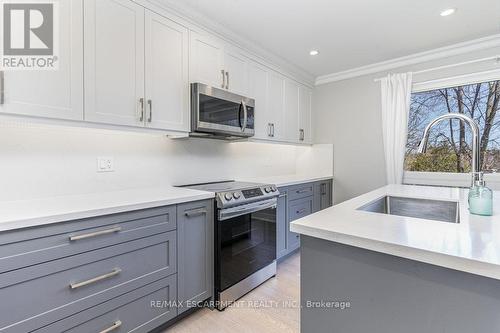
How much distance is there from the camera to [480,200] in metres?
1.16

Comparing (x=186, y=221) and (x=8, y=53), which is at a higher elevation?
(x=8, y=53)

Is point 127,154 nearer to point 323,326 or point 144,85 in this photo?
point 144,85

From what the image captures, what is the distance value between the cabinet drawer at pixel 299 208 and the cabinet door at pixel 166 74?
4.85ft

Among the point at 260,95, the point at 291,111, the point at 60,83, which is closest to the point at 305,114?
the point at 291,111

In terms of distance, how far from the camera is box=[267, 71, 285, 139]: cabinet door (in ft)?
9.86

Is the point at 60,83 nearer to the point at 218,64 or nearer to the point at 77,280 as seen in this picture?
the point at 77,280

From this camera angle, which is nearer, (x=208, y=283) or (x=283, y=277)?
(x=208, y=283)

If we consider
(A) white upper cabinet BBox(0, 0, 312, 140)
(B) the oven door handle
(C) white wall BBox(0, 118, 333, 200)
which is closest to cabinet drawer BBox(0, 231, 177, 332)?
(B) the oven door handle

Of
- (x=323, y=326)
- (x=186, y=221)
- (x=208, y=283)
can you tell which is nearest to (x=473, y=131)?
(x=323, y=326)

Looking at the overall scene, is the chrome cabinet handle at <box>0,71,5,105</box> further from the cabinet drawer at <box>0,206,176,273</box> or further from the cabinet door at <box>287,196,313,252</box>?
the cabinet door at <box>287,196,313,252</box>

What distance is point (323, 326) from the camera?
0.98m

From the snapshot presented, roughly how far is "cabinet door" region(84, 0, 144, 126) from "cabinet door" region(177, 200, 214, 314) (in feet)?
2.47

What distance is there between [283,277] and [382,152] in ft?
6.79

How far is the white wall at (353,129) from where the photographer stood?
11.0 feet
